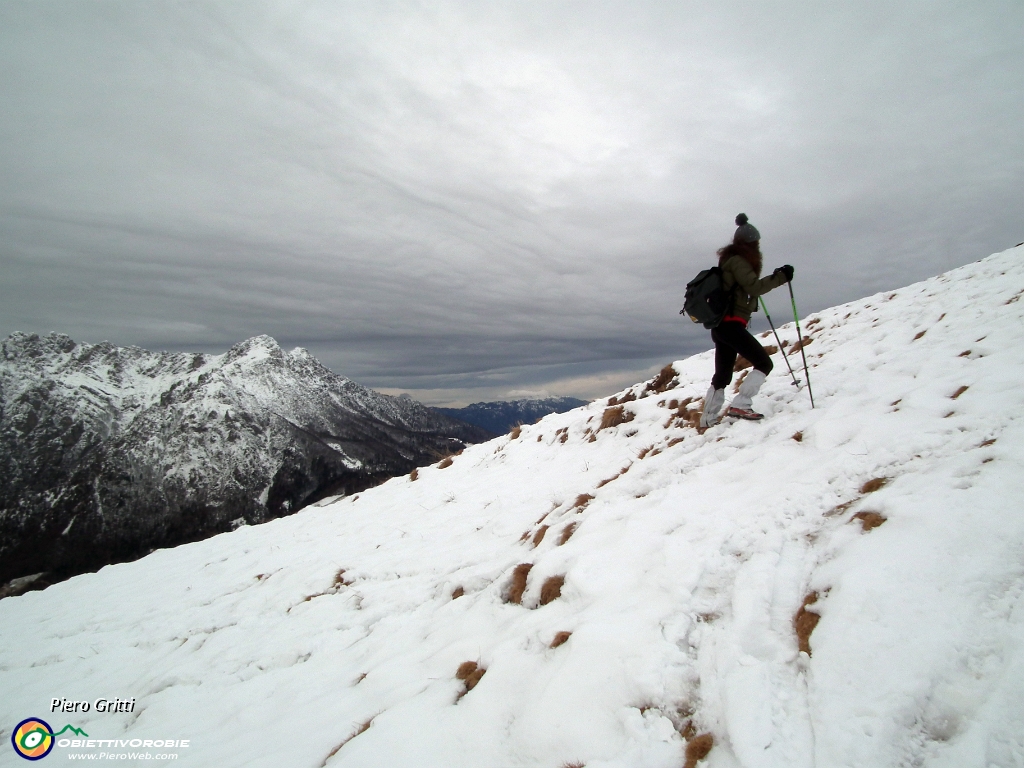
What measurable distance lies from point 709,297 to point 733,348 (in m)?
1.26

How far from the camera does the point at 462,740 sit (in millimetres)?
4020

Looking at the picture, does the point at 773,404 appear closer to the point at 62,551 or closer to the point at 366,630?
the point at 366,630

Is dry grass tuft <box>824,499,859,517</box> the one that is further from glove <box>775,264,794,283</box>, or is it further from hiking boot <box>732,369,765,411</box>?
glove <box>775,264,794,283</box>

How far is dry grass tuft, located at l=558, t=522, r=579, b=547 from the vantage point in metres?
7.13

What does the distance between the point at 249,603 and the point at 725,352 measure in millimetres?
11699

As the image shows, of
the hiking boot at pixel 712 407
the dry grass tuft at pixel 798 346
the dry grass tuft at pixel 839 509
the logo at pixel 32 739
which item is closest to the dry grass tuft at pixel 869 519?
the dry grass tuft at pixel 839 509

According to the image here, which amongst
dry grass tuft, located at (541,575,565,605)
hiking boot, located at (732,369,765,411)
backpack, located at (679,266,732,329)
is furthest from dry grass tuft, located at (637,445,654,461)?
dry grass tuft, located at (541,575,565,605)

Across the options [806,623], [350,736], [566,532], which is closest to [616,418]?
[566,532]

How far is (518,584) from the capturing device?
21.0 ft

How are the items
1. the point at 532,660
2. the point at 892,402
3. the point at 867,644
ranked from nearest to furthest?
the point at 867,644 < the point at 532,660 < the point at 892,402

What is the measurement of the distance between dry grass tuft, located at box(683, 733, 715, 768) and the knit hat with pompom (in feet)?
24.0

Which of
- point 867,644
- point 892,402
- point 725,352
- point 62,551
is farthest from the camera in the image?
point 62,551

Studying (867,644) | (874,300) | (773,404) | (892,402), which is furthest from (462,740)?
(874,300)

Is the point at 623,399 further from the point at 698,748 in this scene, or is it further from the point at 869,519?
the point at 698,748
